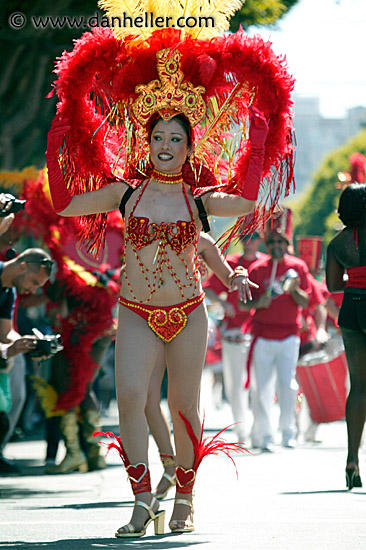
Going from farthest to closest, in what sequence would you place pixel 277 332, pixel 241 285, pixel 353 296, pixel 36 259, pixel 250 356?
pixel 250 356 < pixel 277 332 < pixel 36 259 < pixel 353 296 < pixel 241 285

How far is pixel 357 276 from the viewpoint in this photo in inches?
327

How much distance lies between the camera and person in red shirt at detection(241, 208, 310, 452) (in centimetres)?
1193

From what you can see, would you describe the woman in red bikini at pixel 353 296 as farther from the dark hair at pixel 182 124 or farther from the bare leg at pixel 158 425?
the dark hair at pixel 182 124

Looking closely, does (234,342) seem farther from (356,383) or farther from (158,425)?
(158,425)

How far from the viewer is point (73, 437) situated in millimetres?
10078

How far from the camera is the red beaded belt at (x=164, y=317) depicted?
6.33 m

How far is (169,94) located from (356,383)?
8.58 feet

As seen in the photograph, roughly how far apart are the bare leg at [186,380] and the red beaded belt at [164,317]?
4 cm

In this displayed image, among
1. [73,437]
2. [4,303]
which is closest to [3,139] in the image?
[73,437]

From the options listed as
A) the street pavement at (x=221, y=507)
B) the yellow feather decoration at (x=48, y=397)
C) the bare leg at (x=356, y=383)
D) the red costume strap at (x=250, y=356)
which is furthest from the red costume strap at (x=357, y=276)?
the red costume strap at (x=250, y=356)

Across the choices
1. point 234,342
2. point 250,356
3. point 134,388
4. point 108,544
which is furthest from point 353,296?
point 234,342

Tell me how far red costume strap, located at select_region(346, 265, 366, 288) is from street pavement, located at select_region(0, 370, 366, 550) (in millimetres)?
1350

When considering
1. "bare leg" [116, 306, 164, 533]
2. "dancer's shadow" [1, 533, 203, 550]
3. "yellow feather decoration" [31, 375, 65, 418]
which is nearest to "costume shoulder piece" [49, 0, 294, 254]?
"bare leg" [116, 306, 164, 533]

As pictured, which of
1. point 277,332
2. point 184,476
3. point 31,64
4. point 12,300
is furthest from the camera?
point 31,64
